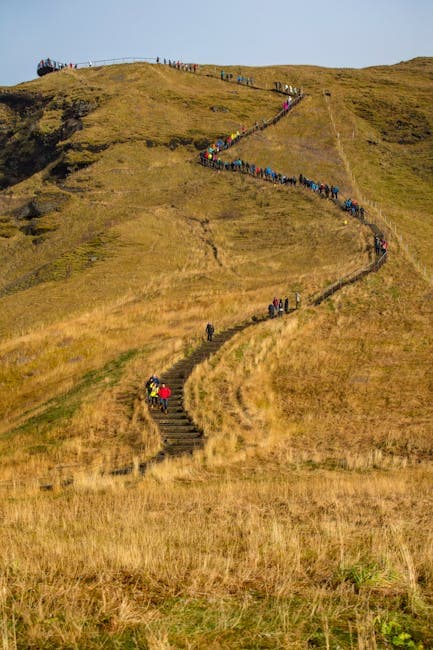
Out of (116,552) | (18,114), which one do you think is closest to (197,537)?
(116,552)

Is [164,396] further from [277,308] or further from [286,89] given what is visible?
[286,89]

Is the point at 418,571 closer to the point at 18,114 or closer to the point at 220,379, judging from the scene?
the point at 220,379

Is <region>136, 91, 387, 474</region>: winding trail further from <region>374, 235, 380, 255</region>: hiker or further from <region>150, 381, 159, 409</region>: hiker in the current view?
<region>374, 235, 380, 255</region>: hiker

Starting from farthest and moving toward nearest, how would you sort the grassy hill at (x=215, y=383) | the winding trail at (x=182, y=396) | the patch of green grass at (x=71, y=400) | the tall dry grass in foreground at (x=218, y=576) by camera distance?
the patch of green grass at (x=71, y=400)
the winding trail at (x=182, y=396)
the grassy hill at (x=215, y=383)
the tall dry grass in foreground at (x=218, y=576)

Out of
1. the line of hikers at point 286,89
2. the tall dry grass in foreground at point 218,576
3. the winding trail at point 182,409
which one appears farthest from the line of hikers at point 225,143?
the tall dry grass in foreground at point 218,576

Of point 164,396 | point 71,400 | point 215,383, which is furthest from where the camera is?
point 215,383

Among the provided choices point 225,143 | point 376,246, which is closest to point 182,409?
point 376,246

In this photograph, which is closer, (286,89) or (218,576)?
(218,576)

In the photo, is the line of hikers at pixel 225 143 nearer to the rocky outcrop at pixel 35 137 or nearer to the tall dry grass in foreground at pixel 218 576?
the rocky outcrop at pixel 35 137

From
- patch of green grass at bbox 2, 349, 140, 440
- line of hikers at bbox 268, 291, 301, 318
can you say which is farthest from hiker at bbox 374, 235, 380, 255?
patch of green grass at bbox 2, 349, 140, 440
